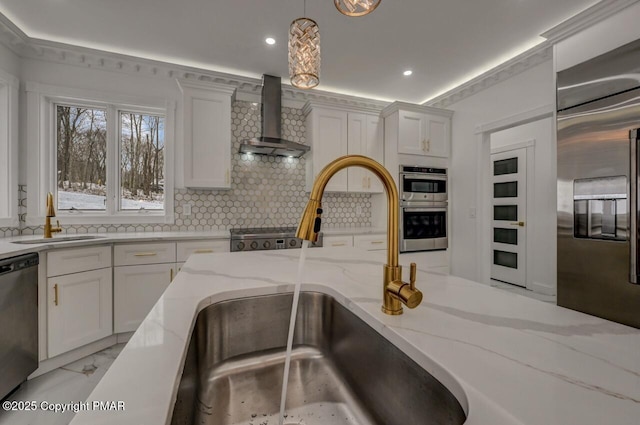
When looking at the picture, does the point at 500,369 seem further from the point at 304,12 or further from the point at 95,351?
the point at 95,351

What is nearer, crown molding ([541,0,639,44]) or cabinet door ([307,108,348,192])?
crown molding ([541,0,639,44])

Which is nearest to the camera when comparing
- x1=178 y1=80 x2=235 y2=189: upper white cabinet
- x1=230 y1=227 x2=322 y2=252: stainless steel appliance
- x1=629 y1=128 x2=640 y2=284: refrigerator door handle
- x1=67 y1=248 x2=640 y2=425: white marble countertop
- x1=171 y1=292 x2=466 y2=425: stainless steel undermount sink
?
x1=67 y1=248 x2=640 y2=425: white marble countertop

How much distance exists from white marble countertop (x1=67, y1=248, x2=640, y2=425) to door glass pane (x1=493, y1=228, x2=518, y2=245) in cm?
394

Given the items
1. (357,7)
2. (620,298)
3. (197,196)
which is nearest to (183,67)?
(197,196)

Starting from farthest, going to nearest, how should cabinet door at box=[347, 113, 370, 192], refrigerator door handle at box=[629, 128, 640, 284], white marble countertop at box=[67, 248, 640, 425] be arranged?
cabinet door at box=[347, 113, 370, 192] < refrigerator door handle at box=[629, 128, 640, 284] < white marble countertop at box=[67, 248, 640, 425]

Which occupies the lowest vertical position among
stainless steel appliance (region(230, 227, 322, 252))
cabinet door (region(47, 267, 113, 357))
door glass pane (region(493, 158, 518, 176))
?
cabinet door (region(47, 267, 113, 357))

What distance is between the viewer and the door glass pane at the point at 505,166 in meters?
4.10

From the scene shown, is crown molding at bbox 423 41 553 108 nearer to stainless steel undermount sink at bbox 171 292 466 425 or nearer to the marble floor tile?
stainless steel undermount sink at bbox 171 292 466 425

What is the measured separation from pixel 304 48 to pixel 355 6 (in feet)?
1.38

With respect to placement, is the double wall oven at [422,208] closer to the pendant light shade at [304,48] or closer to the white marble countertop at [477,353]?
the pendant light shade at [304,48]

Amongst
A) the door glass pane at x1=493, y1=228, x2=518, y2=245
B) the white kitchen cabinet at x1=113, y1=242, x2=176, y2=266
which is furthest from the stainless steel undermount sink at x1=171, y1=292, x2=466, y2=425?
the door glass pane at x1=493, y1=228, x2=518, y2=245

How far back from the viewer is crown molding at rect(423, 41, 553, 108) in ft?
8.52

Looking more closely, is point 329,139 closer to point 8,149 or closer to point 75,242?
point 75,242

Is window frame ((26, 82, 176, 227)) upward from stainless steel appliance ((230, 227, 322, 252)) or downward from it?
upward
